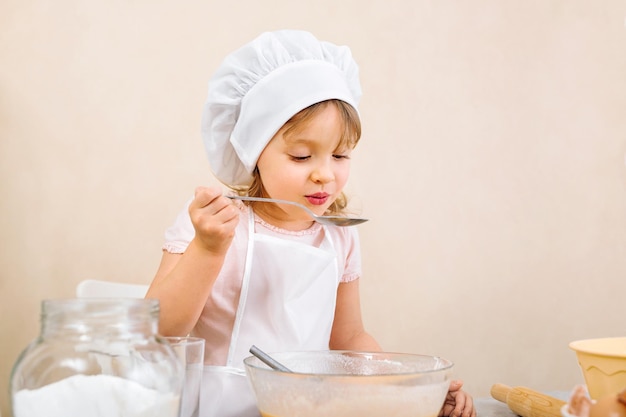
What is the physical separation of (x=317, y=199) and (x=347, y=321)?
30 cm

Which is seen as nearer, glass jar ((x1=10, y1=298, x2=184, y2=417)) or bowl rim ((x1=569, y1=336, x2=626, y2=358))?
glass jar ((x1=10, y1=298, x2=184, y2=417))

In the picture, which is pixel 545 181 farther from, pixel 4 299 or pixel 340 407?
pixel 340 407

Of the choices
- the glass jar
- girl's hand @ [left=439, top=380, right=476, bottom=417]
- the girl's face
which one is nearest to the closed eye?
the girl's face

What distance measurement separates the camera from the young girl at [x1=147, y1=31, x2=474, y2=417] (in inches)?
41.3

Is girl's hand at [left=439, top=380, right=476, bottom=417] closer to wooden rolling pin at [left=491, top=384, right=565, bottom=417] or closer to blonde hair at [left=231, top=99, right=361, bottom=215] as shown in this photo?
wooden rolling pin at [left=491, top=384, right=565, bottom=417]

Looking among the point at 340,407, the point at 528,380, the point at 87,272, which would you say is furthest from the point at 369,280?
the point at 340,407

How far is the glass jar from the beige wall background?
1.39m

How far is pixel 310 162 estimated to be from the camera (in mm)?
1053

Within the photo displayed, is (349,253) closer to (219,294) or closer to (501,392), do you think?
(219,294)

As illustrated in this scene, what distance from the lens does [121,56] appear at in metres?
1.86

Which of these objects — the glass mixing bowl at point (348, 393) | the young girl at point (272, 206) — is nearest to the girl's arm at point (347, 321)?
the young girl at point (272, 206)

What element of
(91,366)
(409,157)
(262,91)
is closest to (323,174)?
(262,91)

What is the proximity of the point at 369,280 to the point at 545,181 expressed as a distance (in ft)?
2.24

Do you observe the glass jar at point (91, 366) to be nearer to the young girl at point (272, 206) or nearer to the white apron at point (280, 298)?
the young girl at point (272, 206)
